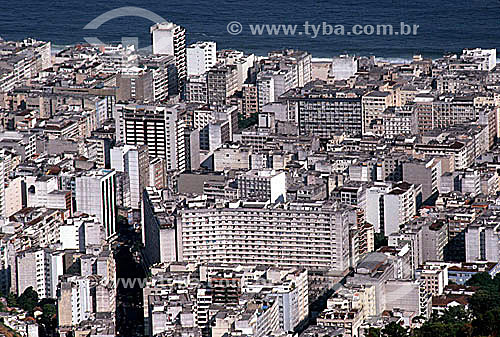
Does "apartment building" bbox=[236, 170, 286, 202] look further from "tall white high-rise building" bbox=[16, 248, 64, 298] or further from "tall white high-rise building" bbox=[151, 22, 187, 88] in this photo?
"tall white high-rise building" bbox=[151, 22, 187, 88]

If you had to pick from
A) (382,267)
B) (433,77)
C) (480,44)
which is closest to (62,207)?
(382,267)

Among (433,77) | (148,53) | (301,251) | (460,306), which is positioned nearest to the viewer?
(460,306)

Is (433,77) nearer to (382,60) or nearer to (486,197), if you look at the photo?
(382,60)

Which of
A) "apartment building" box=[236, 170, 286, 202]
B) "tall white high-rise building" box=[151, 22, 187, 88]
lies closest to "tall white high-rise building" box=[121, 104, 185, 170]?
"apartment building" box=[236, 170, 286, 202]

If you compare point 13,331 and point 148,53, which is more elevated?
point 148,53

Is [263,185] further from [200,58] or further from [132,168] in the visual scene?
[200,58]

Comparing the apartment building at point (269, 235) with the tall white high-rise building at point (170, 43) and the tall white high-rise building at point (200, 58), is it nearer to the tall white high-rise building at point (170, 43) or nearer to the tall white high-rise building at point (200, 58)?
the tall white high-rise building at point (200, 58)

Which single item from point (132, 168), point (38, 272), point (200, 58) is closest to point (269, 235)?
point (38, 272)
